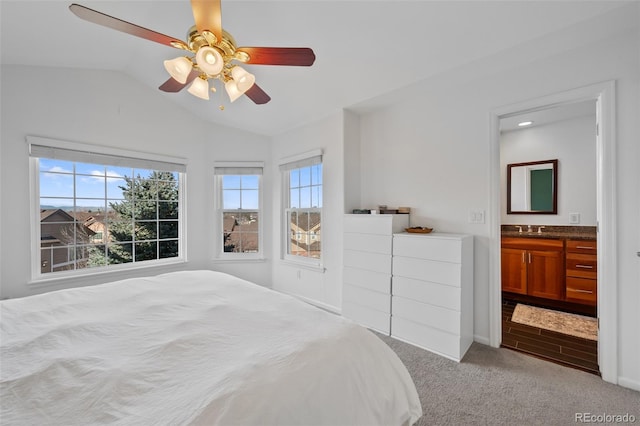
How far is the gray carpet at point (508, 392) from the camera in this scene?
160 cm

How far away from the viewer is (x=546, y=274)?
3328mm

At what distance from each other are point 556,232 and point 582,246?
16.9 inches

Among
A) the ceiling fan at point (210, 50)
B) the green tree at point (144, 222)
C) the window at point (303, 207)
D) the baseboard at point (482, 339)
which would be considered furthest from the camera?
the window at point (303, 207)

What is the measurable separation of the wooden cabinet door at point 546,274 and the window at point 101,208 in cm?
469

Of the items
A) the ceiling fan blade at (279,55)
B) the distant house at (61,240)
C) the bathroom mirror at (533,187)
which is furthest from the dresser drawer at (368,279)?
the distant house at (61,240)

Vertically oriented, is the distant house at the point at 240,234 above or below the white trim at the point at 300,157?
below

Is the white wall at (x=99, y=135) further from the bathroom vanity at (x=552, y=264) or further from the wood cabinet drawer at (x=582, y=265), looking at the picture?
the wood cabinet drawer at (x=582, y=265)

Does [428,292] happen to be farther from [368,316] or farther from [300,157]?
[300,157]

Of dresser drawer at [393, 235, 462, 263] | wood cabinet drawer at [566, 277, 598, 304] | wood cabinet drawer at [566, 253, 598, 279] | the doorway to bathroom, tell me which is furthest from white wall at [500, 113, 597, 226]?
dresser drawer at [393, 235, 462, 263]

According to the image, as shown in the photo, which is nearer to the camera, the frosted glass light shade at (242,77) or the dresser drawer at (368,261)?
the frosted glass light shade at (242,77)

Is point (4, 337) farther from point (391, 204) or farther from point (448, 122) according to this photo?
point (448, 122)

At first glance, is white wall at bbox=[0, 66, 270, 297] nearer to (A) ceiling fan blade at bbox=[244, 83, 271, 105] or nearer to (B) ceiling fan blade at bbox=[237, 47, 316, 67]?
(A) ceiling fan blade at bbox=[244, 83, 271, 105]

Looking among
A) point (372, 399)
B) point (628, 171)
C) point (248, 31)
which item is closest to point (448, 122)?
point (628, 171)

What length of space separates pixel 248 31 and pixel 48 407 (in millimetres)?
2571
